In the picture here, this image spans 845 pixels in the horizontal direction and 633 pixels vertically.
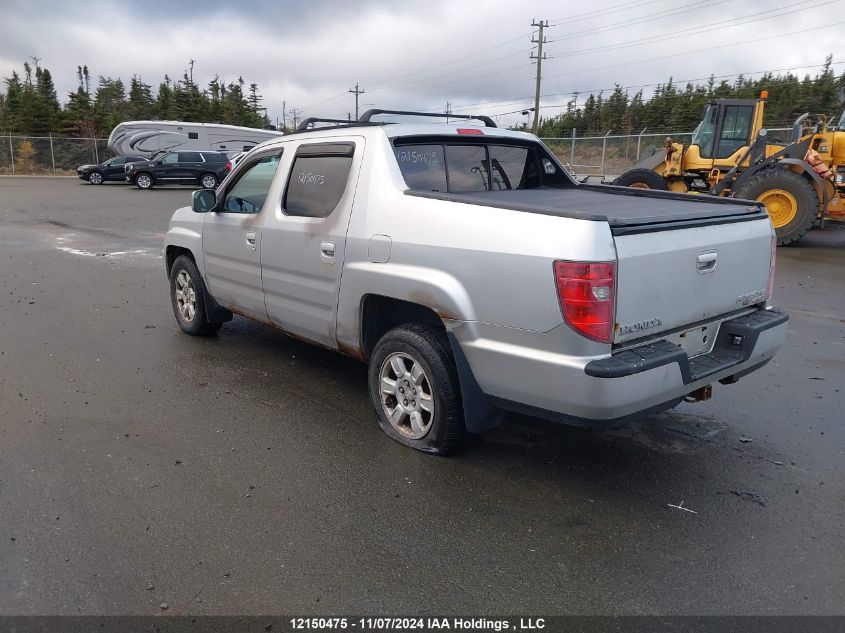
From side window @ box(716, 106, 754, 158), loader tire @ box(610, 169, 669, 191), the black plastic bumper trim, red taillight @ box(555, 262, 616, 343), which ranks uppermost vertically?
side window @ box(716, 106, 754, 158)

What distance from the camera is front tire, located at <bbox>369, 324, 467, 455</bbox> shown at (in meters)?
3.77

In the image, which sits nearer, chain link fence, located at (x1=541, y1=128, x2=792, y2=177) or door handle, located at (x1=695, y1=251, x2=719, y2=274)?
door handle, located at (x1=695, y1=251, x2=719, y2=274)

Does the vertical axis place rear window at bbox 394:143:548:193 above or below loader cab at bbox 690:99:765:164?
below

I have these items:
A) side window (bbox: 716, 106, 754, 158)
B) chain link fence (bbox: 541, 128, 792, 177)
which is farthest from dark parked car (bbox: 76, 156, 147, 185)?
side window (bbox: 716, 106, 754, 158)

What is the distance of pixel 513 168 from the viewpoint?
518 centimetres

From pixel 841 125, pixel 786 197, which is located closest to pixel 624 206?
pixel 786 197

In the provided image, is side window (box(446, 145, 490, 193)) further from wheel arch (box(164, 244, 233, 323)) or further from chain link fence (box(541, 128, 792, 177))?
chain link fence (box(541, 128, 792, 177))

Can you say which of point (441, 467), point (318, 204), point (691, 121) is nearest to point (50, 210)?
point (318, 204)

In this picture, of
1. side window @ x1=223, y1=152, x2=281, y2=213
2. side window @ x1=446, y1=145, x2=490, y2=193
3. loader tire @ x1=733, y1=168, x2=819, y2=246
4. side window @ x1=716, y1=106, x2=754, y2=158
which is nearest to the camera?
side window @ x1=446, y1=145, x2=490, y2=193

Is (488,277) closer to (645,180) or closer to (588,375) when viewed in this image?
(588,375)

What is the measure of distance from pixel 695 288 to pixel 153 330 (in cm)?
A: 528

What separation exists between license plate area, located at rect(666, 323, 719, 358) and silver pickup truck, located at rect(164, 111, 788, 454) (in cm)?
1

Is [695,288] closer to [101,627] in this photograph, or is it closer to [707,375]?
[707,375]

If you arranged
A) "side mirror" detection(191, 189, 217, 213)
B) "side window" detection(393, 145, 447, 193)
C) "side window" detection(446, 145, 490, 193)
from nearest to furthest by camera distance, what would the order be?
"side window" detection(393, 145, 447, 193), "side window" detection(446, 145, 490, 193), "side mirror" detection(191, 189, 217, 213)
